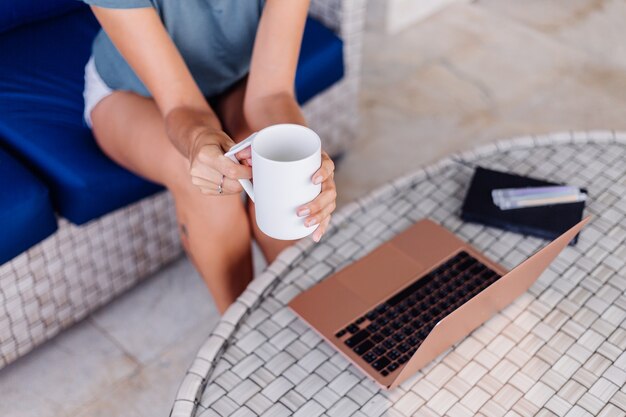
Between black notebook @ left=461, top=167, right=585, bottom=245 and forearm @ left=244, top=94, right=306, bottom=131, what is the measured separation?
0.31 metres

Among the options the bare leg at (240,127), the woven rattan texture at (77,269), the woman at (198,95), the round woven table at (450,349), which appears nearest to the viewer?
the round woven table at (450,349)

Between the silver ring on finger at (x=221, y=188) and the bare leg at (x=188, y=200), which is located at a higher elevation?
the silver ring on finger at (x=221, y=188)

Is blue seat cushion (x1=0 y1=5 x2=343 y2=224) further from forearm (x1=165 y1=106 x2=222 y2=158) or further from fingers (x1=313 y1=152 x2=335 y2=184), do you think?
fingers (x1=313 y1=152 x2=335 y2=184)

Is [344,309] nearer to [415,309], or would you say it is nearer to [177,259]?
[415,309]

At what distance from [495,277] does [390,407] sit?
28 cm

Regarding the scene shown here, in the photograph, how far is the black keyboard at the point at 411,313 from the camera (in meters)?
1.02

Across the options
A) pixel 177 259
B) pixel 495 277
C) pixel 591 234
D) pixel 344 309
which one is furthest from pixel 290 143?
pixel 177 259

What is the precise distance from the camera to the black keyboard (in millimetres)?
1020

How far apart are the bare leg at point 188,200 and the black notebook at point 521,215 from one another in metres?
0.39

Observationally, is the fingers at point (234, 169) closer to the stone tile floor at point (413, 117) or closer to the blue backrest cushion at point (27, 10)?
the stone tile floor at point (413, 117)

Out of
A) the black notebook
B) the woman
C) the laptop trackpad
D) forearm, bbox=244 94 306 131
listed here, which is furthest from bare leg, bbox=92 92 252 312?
the black notebook

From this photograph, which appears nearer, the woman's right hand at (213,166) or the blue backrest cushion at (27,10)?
the woman's right hand at (213,166)

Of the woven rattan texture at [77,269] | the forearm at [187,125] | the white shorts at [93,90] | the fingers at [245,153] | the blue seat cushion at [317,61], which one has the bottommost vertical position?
the woven rattan texture at [77,269]

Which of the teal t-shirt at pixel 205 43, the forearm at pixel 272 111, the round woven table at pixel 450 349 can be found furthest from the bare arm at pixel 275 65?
the round woven table at pixel 450 349
